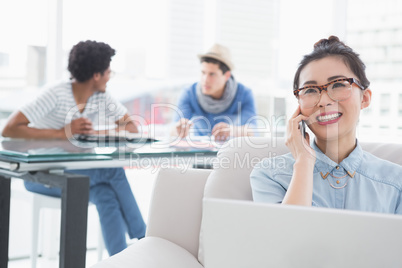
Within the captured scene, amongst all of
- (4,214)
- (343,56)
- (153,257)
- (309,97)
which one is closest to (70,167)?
(4,214)

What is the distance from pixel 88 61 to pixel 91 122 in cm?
40

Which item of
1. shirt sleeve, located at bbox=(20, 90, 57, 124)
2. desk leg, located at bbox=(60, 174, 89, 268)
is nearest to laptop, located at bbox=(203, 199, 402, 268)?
desk leg, located at bbox=(60, 174, 89, 268)

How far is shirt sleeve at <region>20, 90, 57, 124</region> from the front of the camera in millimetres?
2429

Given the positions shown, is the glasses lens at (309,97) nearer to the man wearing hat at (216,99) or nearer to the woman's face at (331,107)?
the woman's face at (331,107)

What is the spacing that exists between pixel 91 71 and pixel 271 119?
2.13 m

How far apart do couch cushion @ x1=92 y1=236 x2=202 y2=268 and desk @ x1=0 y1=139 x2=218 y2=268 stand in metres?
0.30

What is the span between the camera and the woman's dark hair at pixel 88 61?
105 inches

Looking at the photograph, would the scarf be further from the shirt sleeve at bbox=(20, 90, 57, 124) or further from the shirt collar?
the shirt collar

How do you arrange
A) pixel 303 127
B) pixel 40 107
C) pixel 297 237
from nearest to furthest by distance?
1. pixel 297 237
2. pixel 303 127
3. pixel 40 107

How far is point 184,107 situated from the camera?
10.7ft

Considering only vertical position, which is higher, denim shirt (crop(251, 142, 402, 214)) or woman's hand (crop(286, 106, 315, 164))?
woman's hand (crop(286, 106, 315, 164))

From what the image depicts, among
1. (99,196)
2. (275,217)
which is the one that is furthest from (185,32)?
(275,217)

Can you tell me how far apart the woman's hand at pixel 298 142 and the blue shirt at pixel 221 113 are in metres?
1.86

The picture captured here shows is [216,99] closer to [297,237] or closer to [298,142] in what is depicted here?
[298,142]
